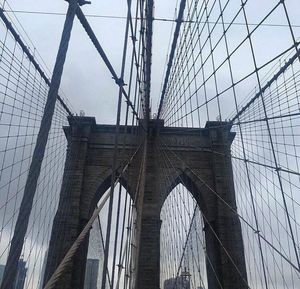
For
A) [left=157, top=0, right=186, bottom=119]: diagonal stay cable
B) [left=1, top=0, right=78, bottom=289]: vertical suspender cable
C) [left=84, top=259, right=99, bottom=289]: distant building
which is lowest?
[left=1, top=0, right=78, bottom=289]: vertical suspender cable

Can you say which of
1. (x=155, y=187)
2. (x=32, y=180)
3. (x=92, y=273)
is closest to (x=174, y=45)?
(x=155, y=187)

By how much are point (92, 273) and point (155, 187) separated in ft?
64.1

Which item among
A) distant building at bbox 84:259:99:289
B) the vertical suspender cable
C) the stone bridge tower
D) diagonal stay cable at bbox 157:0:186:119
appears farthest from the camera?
distant building at bbox 84:259:99:289

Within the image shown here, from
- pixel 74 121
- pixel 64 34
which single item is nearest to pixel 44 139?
pixel 64 34

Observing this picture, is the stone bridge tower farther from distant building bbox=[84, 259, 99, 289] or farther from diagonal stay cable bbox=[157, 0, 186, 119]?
distant building bbox=[84, 259, 99, 289]

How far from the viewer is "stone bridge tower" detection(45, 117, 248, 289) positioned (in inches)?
503

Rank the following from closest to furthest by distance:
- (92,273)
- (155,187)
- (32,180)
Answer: (32,180) → (155,187) → (92,273)

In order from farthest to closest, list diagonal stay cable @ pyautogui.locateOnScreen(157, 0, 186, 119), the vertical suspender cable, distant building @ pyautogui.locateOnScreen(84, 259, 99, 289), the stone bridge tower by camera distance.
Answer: distant building @ pyautogui.locateOnScreen(84, 259, 99, 289) < the stone bridge tower < diagonal stay cable @ pyautogui.locateOnScreen(157, 0, 186, 119) < the vertical suspender cable

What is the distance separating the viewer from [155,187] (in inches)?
562

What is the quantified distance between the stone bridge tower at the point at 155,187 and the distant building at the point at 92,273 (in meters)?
17.7

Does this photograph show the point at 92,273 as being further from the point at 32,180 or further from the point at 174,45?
the point at 32,180

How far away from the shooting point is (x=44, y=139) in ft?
6.08

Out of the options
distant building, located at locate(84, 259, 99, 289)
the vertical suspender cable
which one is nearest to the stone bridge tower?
the vertical suspender cable

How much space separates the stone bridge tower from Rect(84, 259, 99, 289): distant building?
1772 centimetres
